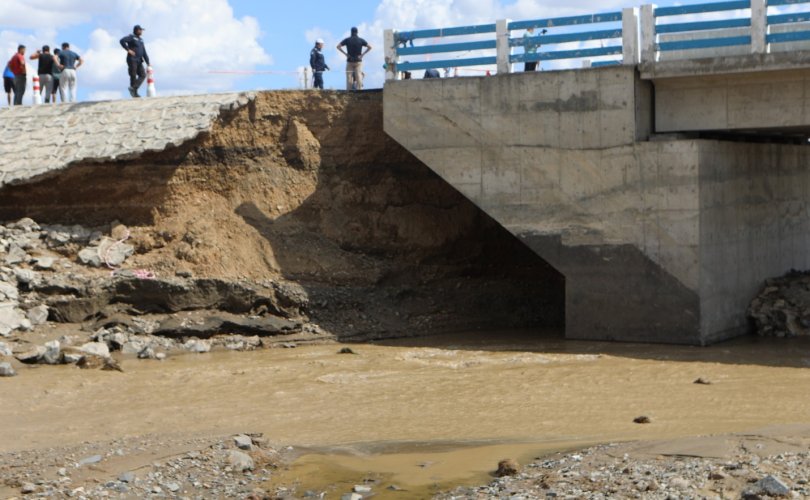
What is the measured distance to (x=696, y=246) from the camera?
1812 centimetres

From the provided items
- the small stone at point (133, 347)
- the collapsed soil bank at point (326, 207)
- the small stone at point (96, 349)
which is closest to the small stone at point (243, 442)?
the small stone at point (96, 349)

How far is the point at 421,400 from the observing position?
592 inches

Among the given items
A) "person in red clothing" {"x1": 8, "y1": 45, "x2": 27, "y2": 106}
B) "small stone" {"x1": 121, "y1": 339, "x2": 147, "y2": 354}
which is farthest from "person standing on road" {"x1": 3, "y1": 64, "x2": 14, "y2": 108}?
"small stone" {"x1": 121, "y1": 339, "x2": 147, "y2": 354}

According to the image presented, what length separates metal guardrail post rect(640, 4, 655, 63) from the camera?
18562mm

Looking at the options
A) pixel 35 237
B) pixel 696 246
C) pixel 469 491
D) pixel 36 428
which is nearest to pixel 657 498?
pixel 469 491

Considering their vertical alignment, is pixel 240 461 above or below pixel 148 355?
below

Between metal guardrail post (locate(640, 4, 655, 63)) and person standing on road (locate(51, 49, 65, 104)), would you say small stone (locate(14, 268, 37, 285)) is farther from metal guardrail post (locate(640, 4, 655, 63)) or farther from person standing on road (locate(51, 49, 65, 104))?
metal guardrail post (locate(640, 4, 655, 63))

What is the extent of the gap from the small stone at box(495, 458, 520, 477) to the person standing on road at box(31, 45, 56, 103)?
16910 millimetres

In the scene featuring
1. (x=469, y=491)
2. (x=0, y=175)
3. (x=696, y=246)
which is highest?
(x=0, y=175)

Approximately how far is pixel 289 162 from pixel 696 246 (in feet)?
24.9

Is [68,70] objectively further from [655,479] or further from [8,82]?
[655,479]

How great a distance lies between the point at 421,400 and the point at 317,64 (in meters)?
10.4

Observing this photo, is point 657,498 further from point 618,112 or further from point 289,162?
point 289,162

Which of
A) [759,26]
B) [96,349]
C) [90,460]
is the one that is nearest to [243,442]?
[90,460]
